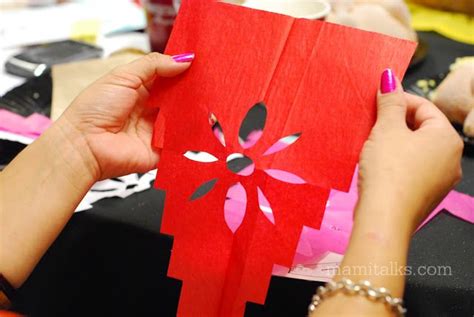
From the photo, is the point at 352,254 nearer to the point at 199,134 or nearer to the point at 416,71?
the point at 199,134

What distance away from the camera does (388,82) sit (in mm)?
521

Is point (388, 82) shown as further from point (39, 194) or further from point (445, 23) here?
point (445, 23)

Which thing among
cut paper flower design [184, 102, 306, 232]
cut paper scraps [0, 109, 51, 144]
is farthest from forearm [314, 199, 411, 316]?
cut paper scraps [0, 109, 51, 144]

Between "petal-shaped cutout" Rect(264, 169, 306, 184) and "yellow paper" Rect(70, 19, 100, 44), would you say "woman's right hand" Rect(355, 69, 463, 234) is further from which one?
"yellow paper" Rect(70, 19, 100, 44)

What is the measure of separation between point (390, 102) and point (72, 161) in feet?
1.20

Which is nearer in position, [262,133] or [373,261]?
[373,261]

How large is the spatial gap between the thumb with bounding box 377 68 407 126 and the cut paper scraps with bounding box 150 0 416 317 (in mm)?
12

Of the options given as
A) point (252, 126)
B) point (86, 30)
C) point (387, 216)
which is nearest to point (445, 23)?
point (252, 126)

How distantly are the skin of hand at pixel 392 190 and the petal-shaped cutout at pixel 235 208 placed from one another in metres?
0.17

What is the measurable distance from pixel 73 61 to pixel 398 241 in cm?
80

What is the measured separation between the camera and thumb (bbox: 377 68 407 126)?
508 mm

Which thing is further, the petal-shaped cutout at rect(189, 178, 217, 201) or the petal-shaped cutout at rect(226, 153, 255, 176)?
the petal-shaped cutout at rect(226, 153, 255, 176)

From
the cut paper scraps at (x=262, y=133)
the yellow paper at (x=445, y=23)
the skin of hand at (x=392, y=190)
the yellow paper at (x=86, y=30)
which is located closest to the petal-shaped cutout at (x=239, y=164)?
the cut paper scraps at (x=262, y=133)

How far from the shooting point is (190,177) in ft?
1.94
